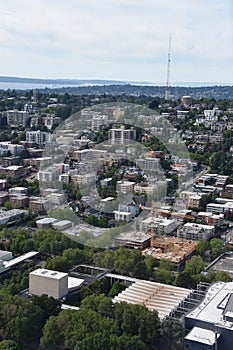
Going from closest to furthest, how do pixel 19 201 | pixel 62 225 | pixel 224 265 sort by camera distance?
pixel 224 265
pixel 62 225
pixel 19 201

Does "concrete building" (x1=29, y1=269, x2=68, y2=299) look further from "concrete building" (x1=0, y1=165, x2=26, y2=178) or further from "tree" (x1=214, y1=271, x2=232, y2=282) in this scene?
"concrete building" (x1=0, y1=165, x2=26, y2=178)

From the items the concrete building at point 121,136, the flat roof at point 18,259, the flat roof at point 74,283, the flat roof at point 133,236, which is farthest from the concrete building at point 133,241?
the concrete building at point 121,136

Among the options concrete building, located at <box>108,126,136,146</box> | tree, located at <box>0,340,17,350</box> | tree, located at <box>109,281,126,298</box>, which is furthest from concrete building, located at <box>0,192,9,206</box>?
tree, located at <box>0,340,17,350</box>

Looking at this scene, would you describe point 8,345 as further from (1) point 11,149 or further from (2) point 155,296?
(1) point 11,149

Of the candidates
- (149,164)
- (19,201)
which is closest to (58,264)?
(19,201)

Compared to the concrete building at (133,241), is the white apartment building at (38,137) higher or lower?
higher

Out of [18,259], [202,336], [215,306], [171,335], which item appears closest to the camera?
[202,336]

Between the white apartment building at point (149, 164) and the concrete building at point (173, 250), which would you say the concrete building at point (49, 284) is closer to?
the concrete building at point (173, 250)

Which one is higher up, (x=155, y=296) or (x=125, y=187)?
(x=125, y=187)
